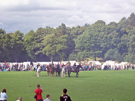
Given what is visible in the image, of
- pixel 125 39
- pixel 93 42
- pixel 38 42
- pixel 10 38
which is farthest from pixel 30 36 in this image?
pixel 125 39

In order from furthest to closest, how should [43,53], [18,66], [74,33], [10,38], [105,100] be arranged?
[74,33], [43,53], [10,38], [18,66], [105,100]

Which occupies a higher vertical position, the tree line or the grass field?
the tree line

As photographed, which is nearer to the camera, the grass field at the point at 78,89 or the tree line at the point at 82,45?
the grass field at the point at 78,89

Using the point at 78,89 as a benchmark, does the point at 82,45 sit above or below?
above

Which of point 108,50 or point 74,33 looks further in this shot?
point 74,33

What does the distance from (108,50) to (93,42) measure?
682cm

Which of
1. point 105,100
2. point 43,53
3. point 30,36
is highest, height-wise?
point 30,36

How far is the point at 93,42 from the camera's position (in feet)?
346

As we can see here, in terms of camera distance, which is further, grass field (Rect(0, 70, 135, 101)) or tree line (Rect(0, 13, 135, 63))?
tree line (Rect(0, 13, 135, 63))

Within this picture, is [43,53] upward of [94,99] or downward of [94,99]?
upward

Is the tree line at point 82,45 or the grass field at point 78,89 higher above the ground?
the tree line at point 82,45

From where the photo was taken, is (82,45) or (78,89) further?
(82,45)

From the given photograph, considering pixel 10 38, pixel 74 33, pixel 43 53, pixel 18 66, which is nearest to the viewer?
pixel 18 66

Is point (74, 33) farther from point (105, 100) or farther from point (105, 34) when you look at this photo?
point (105, 100)
